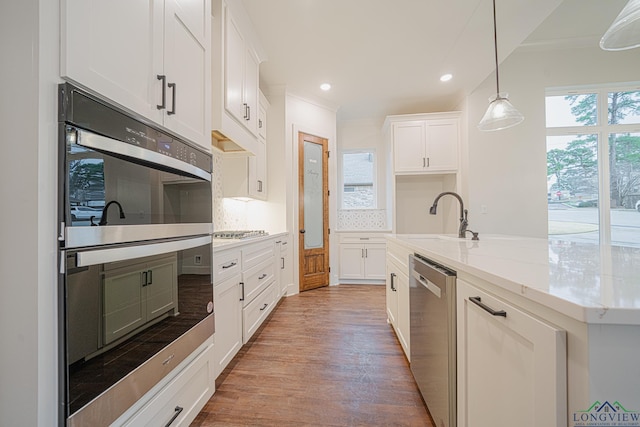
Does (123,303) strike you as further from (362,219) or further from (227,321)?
(362,219)

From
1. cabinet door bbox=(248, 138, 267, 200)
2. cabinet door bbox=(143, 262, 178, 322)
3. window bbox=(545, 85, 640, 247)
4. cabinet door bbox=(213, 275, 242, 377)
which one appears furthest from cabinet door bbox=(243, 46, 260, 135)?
window bbox=(545, 85, 640, 247)

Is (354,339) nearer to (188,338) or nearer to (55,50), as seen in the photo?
(188,338)

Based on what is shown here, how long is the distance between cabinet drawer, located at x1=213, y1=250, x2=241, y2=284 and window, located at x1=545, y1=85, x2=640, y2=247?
419 cm

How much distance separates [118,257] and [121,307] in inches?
7.0

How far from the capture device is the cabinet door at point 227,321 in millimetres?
1527

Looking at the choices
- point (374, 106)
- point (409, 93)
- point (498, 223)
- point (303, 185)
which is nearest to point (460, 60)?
point (409, 93)

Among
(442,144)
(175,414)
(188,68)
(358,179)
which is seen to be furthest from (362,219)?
(175,414)

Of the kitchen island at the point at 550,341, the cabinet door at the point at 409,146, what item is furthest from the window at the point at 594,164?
the kitchen island at the point at 550,341

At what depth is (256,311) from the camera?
2180 mm

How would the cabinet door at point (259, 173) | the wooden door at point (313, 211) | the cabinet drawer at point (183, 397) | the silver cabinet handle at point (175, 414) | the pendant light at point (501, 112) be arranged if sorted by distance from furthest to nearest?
the wooden door at point (313, 211) → the cabinet door at point (259, 173) → the pendant light at point (501, 112) → the silver cabinet handle at point (175, 414) → the cabinet drawer at point (183, 397)

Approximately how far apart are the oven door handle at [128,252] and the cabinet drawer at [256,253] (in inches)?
30.3

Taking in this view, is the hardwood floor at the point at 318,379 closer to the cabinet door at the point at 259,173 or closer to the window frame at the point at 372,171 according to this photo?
the cabinet door at the point at 259,173

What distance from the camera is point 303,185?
364cm

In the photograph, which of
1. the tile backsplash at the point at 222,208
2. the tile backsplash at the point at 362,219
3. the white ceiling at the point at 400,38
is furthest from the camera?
the tile backsplash at the point at 362,219
